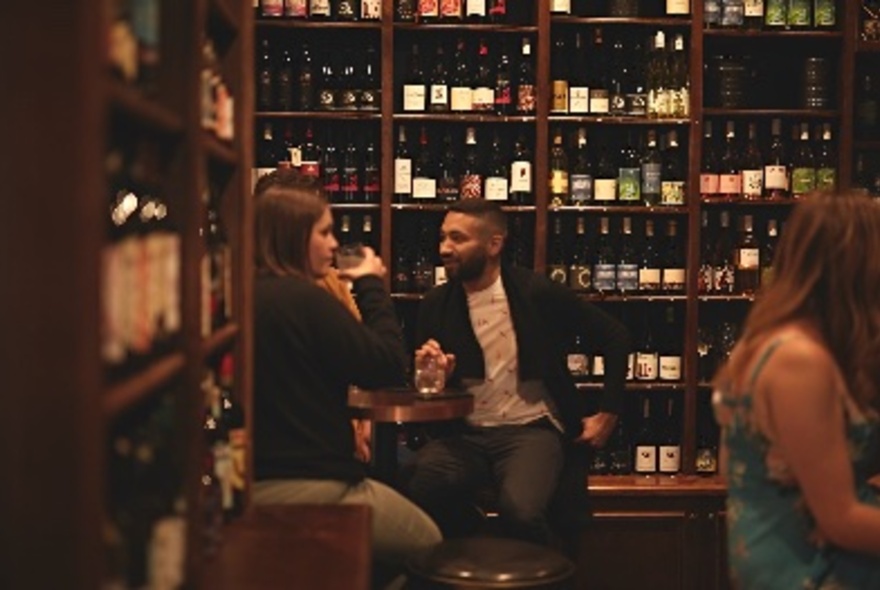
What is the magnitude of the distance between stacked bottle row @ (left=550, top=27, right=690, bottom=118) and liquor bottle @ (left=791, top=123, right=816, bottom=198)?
565 mm

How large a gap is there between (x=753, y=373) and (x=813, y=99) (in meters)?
3.75

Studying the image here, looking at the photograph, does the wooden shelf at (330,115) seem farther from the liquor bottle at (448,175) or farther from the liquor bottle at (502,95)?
the liquor bottle at (502,95)

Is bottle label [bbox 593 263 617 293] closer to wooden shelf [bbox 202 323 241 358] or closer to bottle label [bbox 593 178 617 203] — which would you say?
bottle label [bbox 593 178 617 203]

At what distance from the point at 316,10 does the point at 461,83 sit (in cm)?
69

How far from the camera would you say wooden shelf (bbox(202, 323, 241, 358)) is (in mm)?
2337

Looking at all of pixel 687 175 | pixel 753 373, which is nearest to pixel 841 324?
pixel 753 373

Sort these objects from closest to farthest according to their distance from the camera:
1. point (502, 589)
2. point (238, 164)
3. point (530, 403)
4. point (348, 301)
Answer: point (238, 164) < point (502, 589) < point (348, 301) < point (530, 403)

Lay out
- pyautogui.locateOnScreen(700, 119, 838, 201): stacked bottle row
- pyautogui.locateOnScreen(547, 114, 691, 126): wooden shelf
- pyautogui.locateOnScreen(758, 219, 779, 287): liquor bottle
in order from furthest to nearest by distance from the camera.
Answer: pyautogui.locateOnScreen(758, 219, 779, 287): liquor bottle, pyautogui.locateOnScreen(700, 119, 838, 201): stacked bottle row, pyautogui.locateOnScreen(547, 114, 691, 126): wooden shelf

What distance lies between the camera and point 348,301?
4164mm

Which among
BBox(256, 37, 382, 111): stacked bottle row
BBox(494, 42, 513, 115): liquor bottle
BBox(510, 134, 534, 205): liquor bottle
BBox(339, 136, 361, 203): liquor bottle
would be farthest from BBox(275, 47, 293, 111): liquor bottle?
BBox(510, 134, 534, 205): liquor bottle

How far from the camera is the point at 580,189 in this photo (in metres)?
5.55

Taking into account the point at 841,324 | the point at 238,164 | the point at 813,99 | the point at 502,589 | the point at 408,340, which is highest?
the point at 813,99

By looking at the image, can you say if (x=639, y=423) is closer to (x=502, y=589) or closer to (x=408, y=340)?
(x=408, y=340)

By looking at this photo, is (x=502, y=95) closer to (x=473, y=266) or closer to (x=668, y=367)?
(x=473, y=266)
